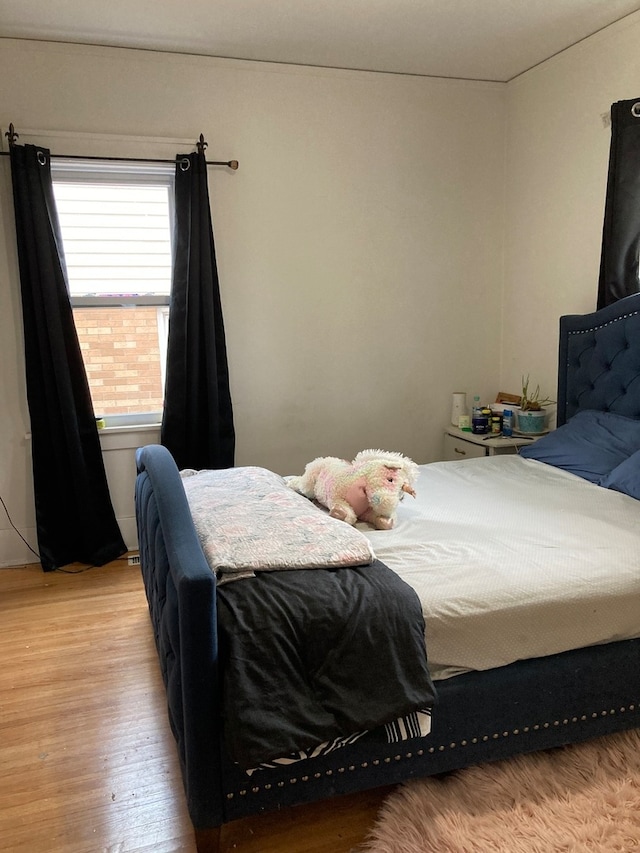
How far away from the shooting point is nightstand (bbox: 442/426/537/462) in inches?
132

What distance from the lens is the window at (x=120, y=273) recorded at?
127 inches

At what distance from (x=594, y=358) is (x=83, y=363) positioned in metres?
2.49

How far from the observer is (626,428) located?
2668 mm

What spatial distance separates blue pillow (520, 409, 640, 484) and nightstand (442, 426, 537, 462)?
0.32 m

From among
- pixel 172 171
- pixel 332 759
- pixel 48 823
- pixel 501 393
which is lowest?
pixel 48 823

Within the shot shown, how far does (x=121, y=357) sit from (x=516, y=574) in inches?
96.7

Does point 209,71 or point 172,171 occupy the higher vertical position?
point 209,71

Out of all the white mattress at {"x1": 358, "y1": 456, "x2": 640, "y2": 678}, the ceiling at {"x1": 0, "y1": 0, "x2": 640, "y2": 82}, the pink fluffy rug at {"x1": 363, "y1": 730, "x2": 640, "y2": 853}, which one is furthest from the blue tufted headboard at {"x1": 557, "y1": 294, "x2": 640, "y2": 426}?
the pink fluffy rug at {"x1": 363, "y1": 730, "x2": 640, "y2": 853}

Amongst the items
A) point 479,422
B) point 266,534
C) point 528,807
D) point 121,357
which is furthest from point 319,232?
point 528,807

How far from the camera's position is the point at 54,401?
320 cm

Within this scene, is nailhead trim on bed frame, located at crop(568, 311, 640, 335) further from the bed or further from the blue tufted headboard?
the bed

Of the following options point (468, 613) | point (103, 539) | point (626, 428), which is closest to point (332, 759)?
point (468, 613)

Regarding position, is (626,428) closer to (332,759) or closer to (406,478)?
(406,478)

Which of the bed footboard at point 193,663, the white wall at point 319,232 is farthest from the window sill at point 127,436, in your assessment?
the bed footboard at point 193,663
